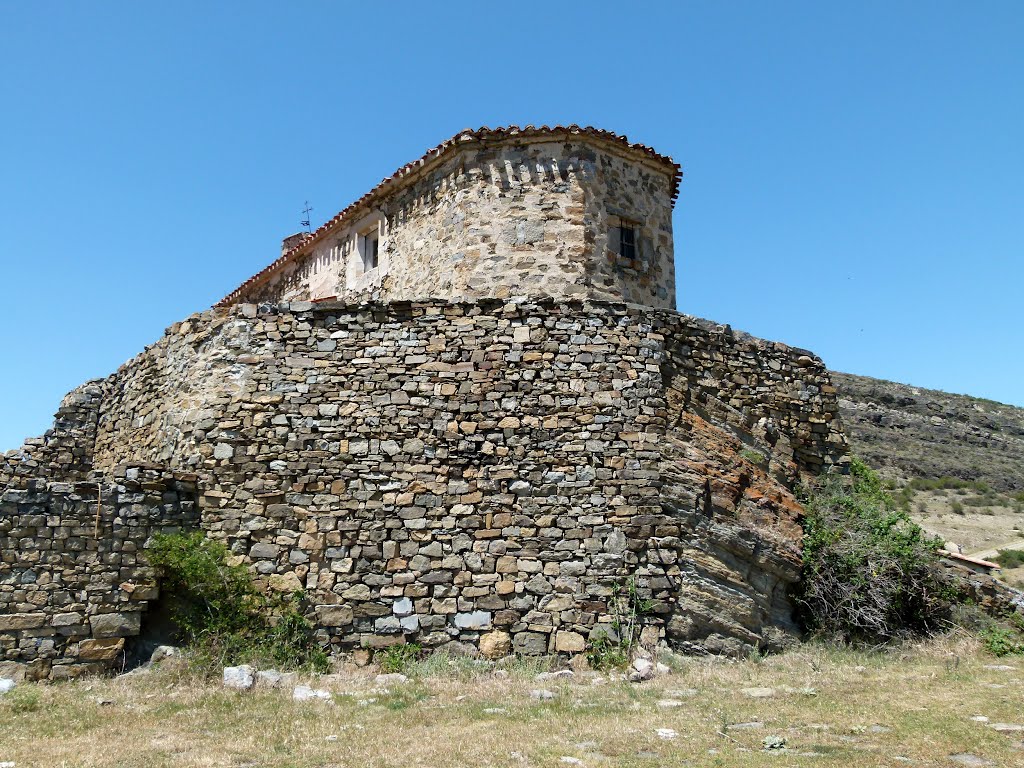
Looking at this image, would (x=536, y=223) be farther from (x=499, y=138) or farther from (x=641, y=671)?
(x=641, y=671)

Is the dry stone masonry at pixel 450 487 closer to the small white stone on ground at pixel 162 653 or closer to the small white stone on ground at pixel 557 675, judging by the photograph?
the small white stone on ground at pixel 162 653

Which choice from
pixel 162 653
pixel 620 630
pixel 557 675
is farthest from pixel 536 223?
pixel 162 653

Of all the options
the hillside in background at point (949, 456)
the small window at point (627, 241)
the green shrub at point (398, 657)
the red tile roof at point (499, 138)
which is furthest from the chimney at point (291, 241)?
the hillside in background at point (949, 456)

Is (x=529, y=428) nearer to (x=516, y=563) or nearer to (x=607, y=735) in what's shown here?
(x=516, y=563)

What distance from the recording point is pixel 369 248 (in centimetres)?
1859

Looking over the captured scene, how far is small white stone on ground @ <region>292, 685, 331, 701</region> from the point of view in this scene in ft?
30.8

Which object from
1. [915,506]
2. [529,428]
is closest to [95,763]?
[529,428]

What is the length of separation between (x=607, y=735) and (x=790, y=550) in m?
5.97

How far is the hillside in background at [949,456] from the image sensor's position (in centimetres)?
3275

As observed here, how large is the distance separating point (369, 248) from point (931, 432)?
34.5 metres

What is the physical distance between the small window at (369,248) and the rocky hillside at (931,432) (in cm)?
2571

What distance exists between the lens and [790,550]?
12.8m

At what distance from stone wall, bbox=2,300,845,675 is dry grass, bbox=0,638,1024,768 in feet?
3.52

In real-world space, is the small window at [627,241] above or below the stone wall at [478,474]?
above
